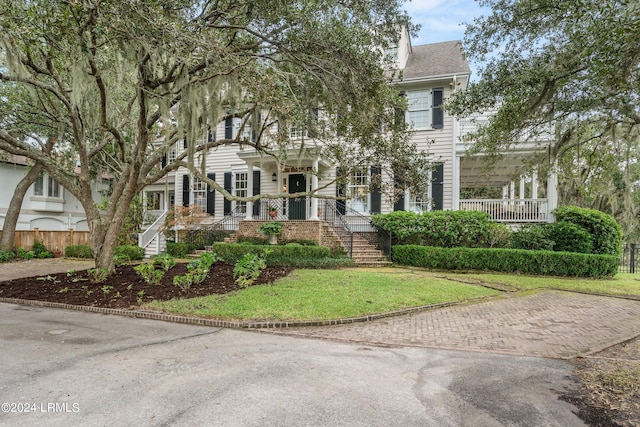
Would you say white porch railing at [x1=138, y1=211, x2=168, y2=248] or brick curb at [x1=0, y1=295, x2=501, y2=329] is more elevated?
white porch railing at [x1=138, y1=211, x2=168, y2=248]

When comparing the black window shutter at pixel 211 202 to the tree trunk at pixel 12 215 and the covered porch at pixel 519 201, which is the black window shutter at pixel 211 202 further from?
the covered porch at pixel 519 201

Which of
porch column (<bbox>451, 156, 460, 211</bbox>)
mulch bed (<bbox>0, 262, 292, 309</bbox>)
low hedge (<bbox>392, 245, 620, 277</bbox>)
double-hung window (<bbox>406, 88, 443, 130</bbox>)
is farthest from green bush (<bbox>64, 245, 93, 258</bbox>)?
porch column (<bbox>451, 156, 460, 211</bbox>)

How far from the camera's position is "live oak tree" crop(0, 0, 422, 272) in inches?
233

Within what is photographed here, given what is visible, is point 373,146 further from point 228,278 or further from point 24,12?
point 24,12

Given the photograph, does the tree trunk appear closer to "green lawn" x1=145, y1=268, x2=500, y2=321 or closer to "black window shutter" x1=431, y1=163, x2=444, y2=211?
"green lawn" x1=145, y1=268, x2=500, y2=321

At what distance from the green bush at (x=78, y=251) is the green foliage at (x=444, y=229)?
44.6ft

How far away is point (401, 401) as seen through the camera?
10.5 feet

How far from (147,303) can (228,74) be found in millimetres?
4826

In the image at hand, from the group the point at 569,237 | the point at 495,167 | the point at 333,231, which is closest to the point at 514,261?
the point at 569,237

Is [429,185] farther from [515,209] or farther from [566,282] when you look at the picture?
[566,282]

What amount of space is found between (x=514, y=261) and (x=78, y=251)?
Answer: 60.1ft

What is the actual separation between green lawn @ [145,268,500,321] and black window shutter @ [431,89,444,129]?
7661 millimetres

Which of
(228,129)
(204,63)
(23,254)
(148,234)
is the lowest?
(23,254)

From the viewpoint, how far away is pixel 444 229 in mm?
12758
